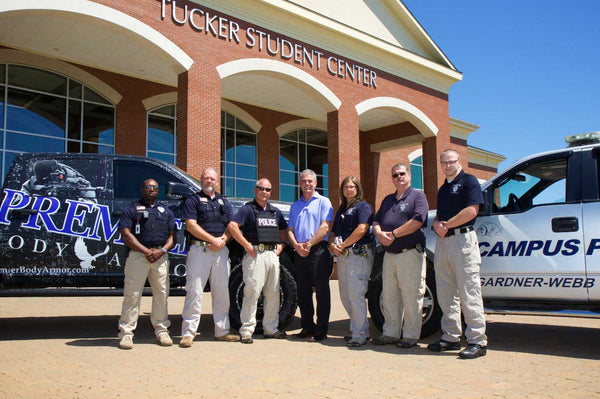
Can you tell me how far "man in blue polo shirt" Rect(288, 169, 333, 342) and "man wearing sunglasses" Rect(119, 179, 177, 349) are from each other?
4.76ft

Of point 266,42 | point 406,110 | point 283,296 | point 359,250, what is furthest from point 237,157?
point 359,250

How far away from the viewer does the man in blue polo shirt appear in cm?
610

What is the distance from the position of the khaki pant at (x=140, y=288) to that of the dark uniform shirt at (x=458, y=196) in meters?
3.08

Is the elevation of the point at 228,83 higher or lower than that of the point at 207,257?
higher

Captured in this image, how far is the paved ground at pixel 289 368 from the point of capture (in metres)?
3.84

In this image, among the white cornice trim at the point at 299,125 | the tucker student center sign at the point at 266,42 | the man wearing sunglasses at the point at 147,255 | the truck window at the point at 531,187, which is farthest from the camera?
the white cornice trim at the point at 299,125

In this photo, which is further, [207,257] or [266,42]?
[266,42]

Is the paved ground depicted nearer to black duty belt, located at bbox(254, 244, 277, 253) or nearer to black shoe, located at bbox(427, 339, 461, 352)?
black shoe, located at bbox(427, 339, 461, 352)

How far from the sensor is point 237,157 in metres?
21.2

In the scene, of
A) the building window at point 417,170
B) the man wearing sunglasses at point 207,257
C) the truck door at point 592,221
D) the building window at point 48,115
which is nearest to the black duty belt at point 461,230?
the truck door at point 592,221

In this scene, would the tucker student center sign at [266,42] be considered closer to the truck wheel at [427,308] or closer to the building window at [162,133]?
the building window at [162,133]

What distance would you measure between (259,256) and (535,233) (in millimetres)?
2964

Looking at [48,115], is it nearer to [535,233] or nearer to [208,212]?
[208,212]

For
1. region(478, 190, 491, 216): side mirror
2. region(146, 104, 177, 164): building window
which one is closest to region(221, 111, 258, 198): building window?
region(146, 104, 177, 164): building window
